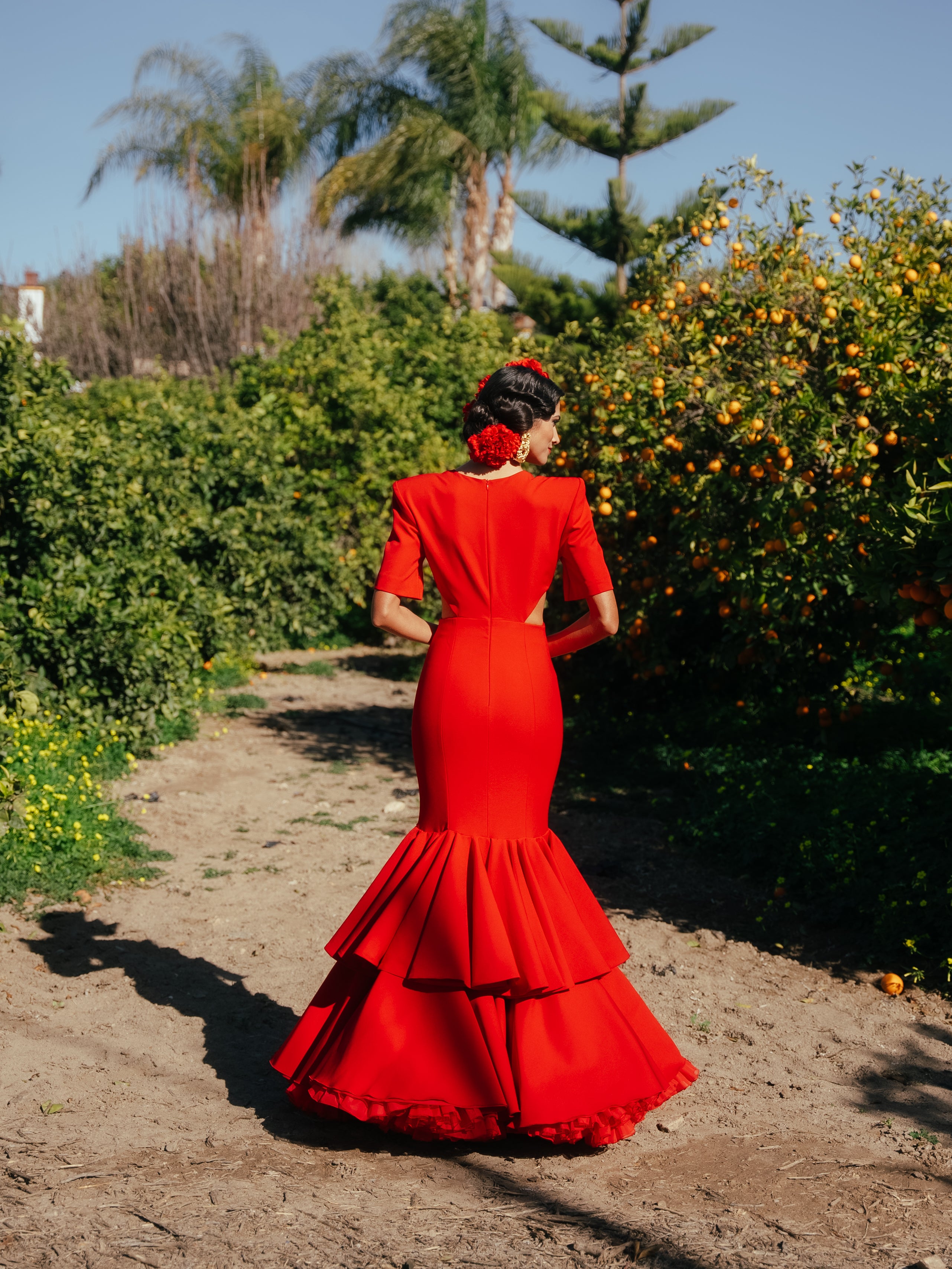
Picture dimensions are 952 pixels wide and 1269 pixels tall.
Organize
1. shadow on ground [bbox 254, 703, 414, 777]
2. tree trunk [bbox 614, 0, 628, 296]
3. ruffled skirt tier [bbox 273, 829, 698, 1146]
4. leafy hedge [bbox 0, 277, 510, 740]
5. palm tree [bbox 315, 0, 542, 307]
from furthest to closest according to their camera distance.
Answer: palm tree [bbox 315, 0, 542, 307], tree trunk [bbox 614, 0, 628, 296], shadow on ground [bbox 254, 703, 414, 777], leafy hedge [bbox 0, 277, 510, 740], ruffled skirt tier [bbox 273, 829, 698, 1146]

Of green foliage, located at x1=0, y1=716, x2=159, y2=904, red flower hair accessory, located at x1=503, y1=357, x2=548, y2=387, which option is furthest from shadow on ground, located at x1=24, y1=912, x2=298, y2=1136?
red flower hair accessory, located at x1=503, y1=357, x2=548, y2=387

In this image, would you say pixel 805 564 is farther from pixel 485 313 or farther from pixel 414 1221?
pixel 485 313

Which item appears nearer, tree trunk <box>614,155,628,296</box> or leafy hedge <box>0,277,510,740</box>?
leafy hedge <box>0,277,510,740</box>

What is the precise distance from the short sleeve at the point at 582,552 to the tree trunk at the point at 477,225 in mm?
20607

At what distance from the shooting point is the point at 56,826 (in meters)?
5.43

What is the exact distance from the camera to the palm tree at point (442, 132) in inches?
874

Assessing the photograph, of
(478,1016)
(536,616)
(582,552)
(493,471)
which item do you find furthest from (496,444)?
(478,1016)

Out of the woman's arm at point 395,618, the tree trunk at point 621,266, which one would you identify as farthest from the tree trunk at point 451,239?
the woman's arm at point 395,618

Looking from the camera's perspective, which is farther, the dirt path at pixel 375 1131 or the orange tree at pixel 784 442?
the orange tree at pixel 784 442

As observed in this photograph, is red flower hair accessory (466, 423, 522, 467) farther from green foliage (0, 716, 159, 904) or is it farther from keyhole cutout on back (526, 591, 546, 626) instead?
green foliage (0, 716, 159, 904)

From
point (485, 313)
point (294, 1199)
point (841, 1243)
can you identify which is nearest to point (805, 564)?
point (841, 1243)

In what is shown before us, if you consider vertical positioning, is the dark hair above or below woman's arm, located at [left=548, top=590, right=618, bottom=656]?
above

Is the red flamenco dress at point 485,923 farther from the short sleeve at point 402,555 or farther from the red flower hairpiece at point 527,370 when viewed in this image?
the red flower hairpiece at point 527,370

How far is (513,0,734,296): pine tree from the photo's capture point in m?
16.9
